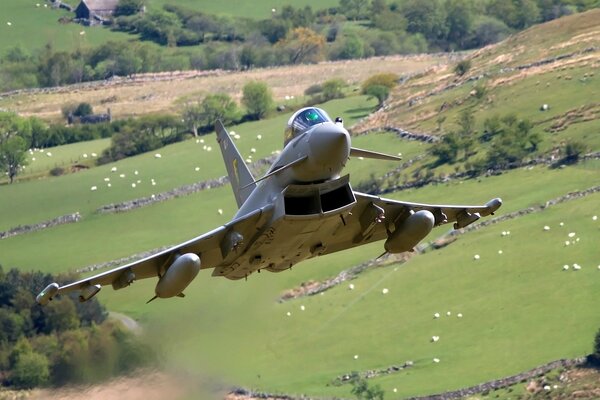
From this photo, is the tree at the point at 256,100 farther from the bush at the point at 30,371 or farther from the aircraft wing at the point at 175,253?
the aircraft wing at the point at 175,253

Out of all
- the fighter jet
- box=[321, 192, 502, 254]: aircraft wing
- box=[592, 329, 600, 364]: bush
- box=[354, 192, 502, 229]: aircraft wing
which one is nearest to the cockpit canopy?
the fighter jet

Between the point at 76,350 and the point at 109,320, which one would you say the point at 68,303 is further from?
the point at 76,350

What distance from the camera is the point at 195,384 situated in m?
66.8

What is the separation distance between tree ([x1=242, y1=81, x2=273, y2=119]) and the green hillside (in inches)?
170

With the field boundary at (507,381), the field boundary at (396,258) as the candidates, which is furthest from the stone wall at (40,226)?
the field boundary at (507,381)

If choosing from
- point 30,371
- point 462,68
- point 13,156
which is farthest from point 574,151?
point 30,371

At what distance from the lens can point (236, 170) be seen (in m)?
63.4

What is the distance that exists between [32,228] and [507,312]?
39654mm

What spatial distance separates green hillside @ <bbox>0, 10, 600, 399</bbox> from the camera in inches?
2712

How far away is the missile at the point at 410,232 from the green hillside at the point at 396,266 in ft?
27.3

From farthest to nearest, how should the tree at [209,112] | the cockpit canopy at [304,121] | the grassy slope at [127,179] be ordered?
the tree at [209,112] → the grassy slope at [127,179] → the cockpit canopy at [304,121]

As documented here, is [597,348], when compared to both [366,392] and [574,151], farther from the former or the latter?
[574,151]

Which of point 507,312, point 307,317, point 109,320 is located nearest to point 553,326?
point 507,312

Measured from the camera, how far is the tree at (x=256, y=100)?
Answer: 168 meters
